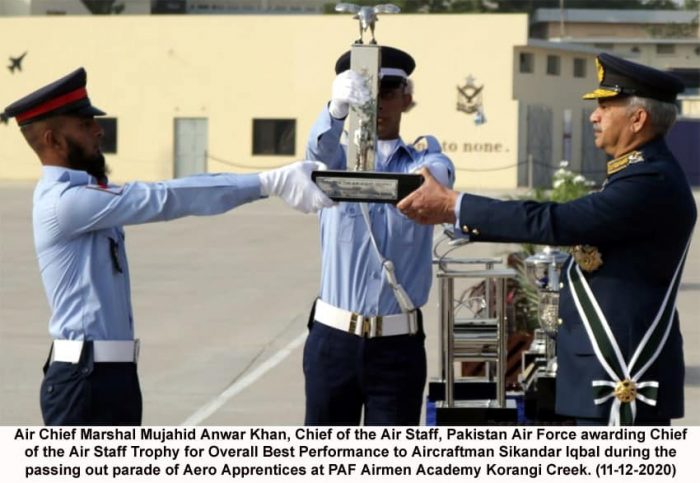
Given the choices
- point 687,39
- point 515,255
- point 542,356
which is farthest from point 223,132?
point 542,356

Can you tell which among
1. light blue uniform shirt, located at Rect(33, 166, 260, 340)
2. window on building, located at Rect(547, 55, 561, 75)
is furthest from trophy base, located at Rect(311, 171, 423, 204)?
window on building, located at Rect(547, 55, 561, 75)

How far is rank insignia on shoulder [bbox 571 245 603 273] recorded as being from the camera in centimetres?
411

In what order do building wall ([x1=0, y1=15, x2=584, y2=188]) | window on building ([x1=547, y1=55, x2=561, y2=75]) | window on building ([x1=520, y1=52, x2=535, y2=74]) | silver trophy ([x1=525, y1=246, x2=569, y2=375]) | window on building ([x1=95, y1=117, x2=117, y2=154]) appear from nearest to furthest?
silver trophy ([x1=525, y1=246, x2=569, y2=375]), building wall ([x1=0, y1=15, x2=584, y2=188]), window on building ([x1=520, y1=52, x2=535, y2=74]), window on building ([x1=95, y1=117, x2=117, y2=154]), window on building ([x1=547, y1=55, x2=561, y2=75])

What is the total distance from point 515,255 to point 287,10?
40958 millimetres

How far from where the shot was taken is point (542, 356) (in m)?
6.57

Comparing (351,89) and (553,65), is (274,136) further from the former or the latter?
(351,89)

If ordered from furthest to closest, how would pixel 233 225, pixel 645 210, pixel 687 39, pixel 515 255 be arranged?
pixel 687 39 < pixel 233 225 < pixel 515 255 < pixel 645 210

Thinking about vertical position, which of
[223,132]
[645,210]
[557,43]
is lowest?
[645,210]

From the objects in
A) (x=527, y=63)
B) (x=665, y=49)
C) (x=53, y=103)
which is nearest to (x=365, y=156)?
(x=53, y=103)

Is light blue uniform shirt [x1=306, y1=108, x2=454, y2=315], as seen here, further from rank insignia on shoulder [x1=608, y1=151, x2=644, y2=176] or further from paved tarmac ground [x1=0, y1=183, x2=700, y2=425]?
paved tarmac ground [x1=0, y1=183, x2=700, y2=425]

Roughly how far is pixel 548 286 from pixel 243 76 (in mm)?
33098

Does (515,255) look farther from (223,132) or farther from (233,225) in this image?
(223,132)

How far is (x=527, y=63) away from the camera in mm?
38875

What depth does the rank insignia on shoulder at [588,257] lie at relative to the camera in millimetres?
4113
